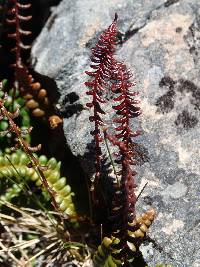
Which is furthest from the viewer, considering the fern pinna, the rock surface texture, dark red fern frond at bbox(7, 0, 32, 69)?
dark red fern frond at bbox(7, 0, 32, 69)

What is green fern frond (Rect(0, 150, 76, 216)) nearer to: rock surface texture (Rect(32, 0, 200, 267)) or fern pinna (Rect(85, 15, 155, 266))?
rock surface texture (Rect(32, 0, 200, 267))

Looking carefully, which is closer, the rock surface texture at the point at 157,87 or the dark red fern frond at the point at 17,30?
the rock surface texture at the point at 157,87

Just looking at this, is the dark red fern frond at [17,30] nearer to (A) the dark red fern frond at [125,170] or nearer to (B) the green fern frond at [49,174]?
(B) the green fern frond at [49,174]

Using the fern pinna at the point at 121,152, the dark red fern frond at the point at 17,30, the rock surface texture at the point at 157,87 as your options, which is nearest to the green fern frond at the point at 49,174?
the rock surface texture at the point at 157,87

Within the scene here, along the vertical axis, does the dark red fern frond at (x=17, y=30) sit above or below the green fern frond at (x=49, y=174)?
above

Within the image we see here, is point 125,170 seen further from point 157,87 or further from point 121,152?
point 157,87

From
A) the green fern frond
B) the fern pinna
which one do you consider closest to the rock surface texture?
the fern pinna
